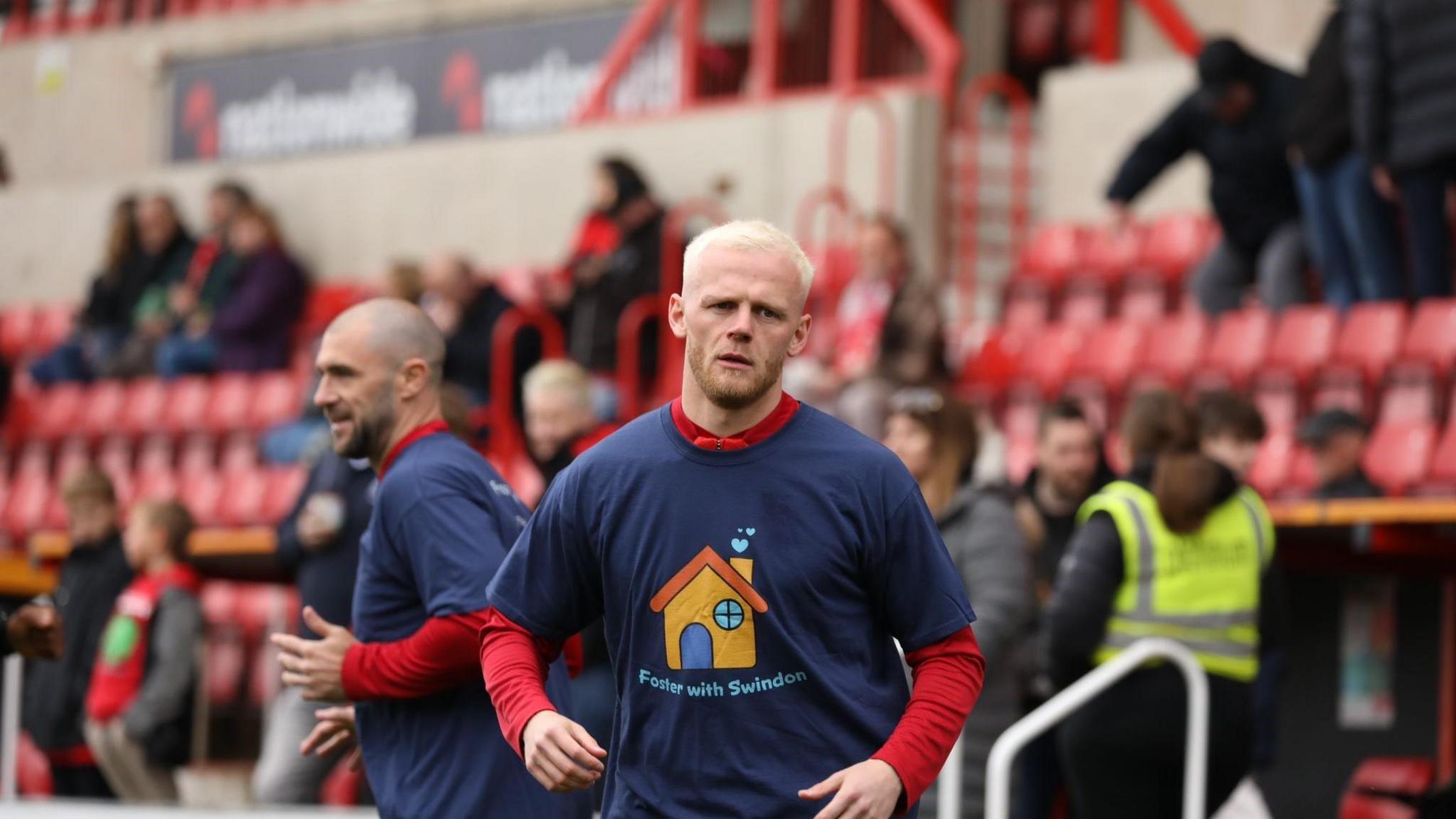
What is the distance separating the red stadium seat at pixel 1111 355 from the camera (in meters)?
10.9

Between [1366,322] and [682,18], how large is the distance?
21.1 feet

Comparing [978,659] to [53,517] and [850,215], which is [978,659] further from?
[53,517]

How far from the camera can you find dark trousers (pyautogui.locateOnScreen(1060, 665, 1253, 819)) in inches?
248

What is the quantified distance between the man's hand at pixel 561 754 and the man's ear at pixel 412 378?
134 cm

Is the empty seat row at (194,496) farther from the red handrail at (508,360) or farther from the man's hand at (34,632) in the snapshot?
the man's hand at (34,632)

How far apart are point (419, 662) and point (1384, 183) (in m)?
6.48

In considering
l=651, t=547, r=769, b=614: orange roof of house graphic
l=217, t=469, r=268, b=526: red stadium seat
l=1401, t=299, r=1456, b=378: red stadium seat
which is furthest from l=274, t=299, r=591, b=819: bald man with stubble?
l=217, t=469, r=268, b=526: red stadium seat

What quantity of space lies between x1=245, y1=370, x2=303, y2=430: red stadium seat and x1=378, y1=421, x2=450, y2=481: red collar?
9439mm

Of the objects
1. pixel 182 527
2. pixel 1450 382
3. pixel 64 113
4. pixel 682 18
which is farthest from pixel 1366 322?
pixel 64 113

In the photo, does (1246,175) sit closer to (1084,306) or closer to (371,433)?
(1084,306)

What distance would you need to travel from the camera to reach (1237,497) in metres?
6.52

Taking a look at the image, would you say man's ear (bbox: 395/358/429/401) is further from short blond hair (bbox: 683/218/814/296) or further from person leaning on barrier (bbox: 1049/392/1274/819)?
person leaning on barrier (bbox: 1049/392/1274/819)

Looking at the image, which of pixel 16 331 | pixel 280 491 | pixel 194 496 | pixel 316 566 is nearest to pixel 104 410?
pixel 194 496

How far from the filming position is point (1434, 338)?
9727 millimetres
